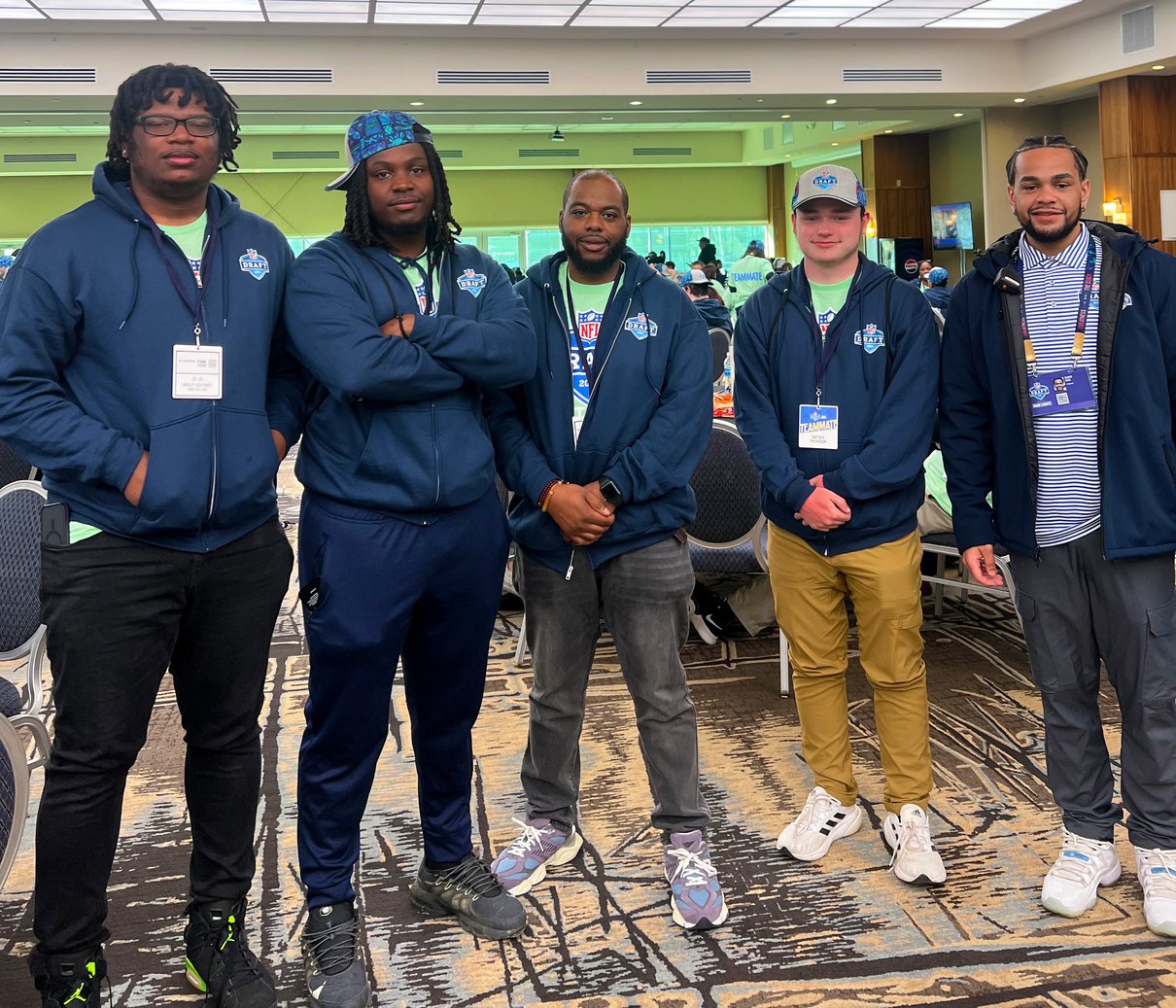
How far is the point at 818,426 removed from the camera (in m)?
2.67

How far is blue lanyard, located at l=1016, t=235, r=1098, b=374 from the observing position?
7.87 ft

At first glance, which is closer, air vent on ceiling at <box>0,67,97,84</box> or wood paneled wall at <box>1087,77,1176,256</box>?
air vent on ceiling at <box>0,67,97,84</box>

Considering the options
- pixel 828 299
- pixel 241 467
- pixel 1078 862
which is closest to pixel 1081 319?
pixel 828 299

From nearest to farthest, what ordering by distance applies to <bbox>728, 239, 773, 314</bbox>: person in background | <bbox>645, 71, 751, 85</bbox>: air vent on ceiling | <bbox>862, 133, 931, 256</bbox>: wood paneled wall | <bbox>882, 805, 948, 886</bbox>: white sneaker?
<bbox>882, 805, 948, 886</bbox>: white sneaker
<bbox>728, 239, 773, 314</bbox>: person in background
<bbox>645, 71, 751, 85</bbox>: air vent on ceiling
<bbox>862, 133, 931, 256</bbox>: wood paneled wall

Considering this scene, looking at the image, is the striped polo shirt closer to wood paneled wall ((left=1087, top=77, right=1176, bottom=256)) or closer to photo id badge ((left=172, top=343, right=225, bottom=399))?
photo id badge ((left=172, top=343, right=225, bottom=399))

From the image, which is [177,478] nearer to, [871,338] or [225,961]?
[225,961]

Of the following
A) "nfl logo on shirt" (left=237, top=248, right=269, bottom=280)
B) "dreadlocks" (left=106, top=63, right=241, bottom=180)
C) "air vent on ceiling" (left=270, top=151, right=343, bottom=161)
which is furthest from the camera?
"air vent on ceiling" (left=270, top=151, right=343, bottom=161)

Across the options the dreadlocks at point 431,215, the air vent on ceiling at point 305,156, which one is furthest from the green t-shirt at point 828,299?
the air vent on ceiling at point 305,156

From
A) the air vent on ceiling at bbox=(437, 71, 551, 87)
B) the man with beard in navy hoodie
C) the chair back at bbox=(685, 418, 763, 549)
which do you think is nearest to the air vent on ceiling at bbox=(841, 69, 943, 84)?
the air vent on ceiling at bbox=(437, 71, 551, 87)

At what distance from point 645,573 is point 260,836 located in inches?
49.3

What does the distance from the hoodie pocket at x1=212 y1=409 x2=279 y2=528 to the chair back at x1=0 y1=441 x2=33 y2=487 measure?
3.32 m

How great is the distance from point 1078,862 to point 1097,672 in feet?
1.36

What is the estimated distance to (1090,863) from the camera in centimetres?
247

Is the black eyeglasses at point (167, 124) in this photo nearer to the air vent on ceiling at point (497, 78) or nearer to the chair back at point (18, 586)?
the chair back at point (18, 586)
